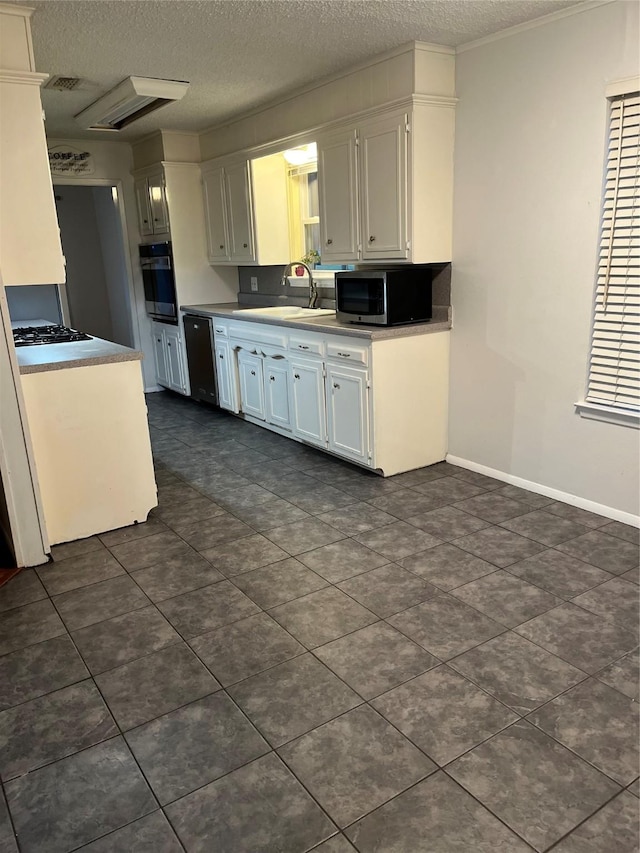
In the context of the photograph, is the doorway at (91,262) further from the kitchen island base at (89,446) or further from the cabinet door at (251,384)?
the kitchen island base at (89,446)

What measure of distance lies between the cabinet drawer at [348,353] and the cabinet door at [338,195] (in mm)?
596

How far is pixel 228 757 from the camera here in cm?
184

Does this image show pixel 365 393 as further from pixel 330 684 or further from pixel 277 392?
pixel 330 684

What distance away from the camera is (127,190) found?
6332 mm

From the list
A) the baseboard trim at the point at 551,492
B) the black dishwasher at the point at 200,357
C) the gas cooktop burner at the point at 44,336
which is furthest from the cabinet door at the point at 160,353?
the baseboard trim at the point at 551,492

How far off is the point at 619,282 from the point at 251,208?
3.13 meters

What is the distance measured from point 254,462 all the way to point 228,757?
8.78 feet

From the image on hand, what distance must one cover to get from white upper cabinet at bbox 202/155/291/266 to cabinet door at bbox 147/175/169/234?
1.38ft

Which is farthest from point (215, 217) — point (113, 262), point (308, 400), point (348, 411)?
point (348, 411)

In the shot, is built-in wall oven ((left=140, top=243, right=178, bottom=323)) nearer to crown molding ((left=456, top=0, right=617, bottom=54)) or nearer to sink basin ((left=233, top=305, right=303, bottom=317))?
sink basin ((left=233, top=305, right=303, bottom=317))

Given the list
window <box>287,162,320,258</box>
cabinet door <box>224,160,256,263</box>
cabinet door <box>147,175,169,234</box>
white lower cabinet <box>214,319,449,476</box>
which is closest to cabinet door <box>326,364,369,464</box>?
white lower cabinet <box>214,319,449,476</box>

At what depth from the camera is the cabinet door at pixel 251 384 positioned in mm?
5008

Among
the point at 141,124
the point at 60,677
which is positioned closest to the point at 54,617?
the point at 60,677

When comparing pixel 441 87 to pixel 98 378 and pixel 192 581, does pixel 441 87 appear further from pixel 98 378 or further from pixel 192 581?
pixel 192 581
